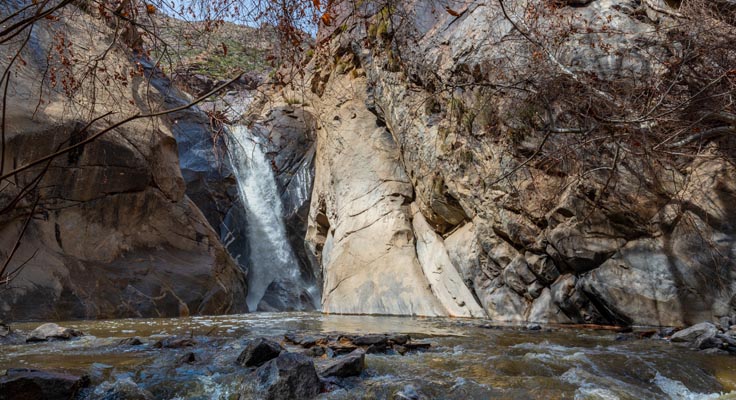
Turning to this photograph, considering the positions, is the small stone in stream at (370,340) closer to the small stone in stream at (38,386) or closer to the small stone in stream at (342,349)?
the small stone in stream at (342,349)

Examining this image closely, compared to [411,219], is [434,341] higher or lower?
lower

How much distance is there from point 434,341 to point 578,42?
5466 millimetres

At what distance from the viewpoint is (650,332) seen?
6066 millimetres

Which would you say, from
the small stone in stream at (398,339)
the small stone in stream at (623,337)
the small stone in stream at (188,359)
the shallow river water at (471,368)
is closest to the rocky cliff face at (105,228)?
the shallow river water at (471,368)

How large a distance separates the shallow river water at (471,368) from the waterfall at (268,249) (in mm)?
11400

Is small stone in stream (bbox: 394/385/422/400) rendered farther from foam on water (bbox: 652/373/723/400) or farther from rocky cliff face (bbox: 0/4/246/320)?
rocky cliff face (bbox: 0/4/246/320)

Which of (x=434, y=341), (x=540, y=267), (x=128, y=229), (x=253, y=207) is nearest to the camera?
(x=434, y=341)

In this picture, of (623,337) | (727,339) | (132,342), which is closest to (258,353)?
(132,342)

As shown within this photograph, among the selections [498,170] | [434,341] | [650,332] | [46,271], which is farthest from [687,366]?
[46,271]

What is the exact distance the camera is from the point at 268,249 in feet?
58.9

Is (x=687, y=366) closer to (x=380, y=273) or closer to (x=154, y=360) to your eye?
(x=154, y=360)

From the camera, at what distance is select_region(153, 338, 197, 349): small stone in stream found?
205 inches

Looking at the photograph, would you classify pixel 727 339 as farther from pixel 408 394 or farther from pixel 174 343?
pixel 174 343

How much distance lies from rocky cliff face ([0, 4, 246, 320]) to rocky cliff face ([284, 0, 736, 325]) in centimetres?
363
